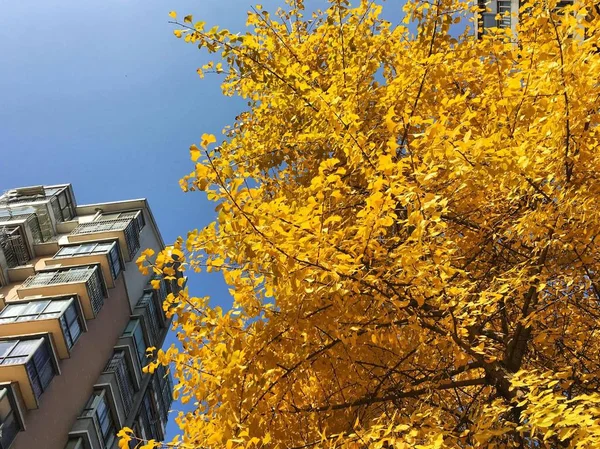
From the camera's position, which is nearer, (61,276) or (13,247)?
(61,276)

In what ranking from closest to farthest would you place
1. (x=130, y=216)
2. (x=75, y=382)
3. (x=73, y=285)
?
(x=75, y=382)
(x=73, y=285)
(x=130, y=216)

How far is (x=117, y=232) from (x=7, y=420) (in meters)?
8.36

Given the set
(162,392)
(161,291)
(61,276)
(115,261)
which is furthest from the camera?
(161,291)

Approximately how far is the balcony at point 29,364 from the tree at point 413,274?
31.5 ft

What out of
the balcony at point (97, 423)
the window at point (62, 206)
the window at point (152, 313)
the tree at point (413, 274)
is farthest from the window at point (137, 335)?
the tree at point (413, 274)

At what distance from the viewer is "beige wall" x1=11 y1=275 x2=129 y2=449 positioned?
11375mm

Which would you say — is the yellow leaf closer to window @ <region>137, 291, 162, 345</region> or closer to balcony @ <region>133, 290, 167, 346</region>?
balcony @ <region>133, 290, 167, 346</region>

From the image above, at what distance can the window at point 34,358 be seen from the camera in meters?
11.3

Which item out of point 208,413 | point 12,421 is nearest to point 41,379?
point 12,421

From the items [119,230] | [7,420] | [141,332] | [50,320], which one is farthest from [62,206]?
[7,420]

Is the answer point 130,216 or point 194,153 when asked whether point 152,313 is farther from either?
point 194,153

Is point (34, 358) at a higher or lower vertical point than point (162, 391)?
lower

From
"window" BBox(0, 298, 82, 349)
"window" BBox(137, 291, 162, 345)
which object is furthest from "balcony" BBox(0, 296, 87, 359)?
"window" BBox(137, 291, 162, 345)

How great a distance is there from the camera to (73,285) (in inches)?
559
